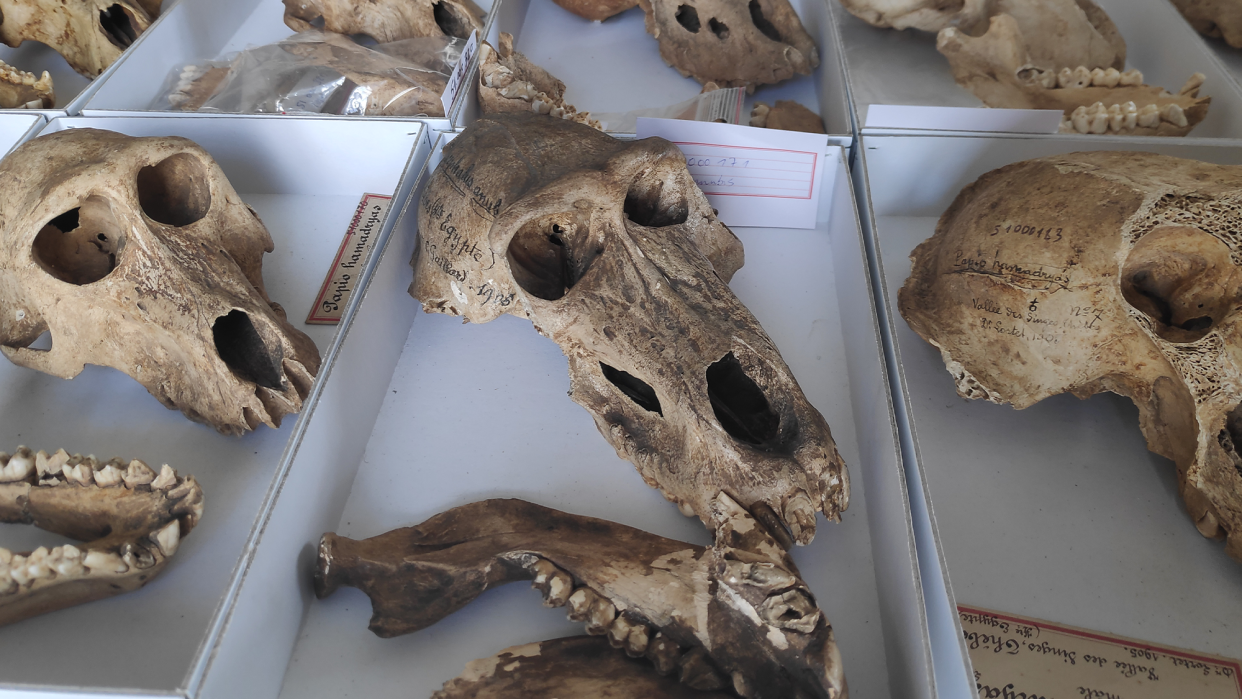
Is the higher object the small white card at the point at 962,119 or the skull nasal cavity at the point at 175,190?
the skull nasal cavity at the point at 175,190

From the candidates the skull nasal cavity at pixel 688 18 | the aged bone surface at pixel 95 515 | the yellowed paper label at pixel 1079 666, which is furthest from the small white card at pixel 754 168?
the aged bone surface at pixel 95 515

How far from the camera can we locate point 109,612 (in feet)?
3.65

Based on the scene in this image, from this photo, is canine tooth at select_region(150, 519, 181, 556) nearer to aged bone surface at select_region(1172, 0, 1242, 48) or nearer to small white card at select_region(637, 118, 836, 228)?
small white card at select_region(637, 118, 836, 228)

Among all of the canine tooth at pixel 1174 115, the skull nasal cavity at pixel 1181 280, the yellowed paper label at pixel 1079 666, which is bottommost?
the yellowed paper label at pixel 1079 666

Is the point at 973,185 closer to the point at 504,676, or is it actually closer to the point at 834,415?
the point at 834,415

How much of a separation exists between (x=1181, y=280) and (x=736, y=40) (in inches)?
48.0

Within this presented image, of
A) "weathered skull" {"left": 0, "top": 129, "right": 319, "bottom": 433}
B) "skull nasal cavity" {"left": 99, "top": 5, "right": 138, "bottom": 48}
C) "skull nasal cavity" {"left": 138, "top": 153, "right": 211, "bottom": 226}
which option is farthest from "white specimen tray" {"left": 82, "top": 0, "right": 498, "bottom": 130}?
"weathered skull" {"left": 0, "top": 129, "right": 319, "bottom": 433}

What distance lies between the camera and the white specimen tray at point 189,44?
5.95 feet

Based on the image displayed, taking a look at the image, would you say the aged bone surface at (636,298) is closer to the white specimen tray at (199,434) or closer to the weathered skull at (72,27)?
the white specimen tray at (199,434)

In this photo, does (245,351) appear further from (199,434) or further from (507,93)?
(507,93)

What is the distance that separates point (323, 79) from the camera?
6.09ft

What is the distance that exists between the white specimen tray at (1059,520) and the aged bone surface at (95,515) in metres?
1.05

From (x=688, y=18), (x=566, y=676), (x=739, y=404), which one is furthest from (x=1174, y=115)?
(x=566, y=676)

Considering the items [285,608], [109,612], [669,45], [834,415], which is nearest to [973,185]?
[834,415]
